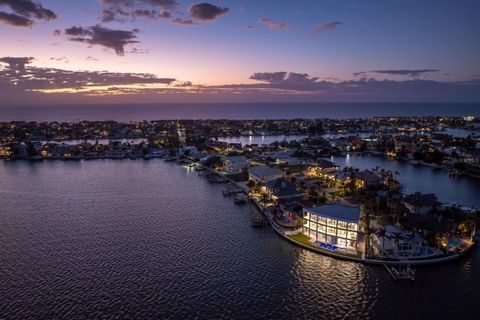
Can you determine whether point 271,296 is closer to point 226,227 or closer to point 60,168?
point 226,227

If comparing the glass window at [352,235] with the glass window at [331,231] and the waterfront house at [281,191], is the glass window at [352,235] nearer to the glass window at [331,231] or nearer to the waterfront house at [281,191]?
the glass window at [331,231]

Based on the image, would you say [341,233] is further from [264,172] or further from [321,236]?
[264,172]

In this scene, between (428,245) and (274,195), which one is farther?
(274,195)

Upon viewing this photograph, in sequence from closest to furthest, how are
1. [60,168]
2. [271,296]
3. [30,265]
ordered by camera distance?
[271,296] → [30,265] → [60,168]

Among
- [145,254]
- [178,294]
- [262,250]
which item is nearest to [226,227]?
[262,250]

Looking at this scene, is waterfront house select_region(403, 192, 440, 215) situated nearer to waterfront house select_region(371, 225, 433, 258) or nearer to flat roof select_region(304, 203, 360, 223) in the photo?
waterfront house select_region(371, 225, 433, 258)

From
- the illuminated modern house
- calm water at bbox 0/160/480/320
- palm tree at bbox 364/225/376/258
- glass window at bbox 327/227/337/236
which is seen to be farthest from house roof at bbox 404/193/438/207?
glass window at bbox 327/227/337/236

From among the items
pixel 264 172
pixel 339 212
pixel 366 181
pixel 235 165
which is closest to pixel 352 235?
pixel 339 212
